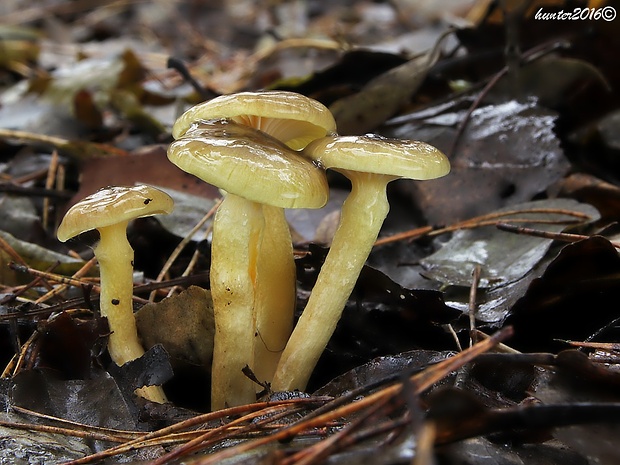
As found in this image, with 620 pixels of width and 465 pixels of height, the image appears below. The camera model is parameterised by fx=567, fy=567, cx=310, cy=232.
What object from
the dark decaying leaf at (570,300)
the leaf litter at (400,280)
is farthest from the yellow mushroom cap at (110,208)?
the dark decaying leaf at (570,300)

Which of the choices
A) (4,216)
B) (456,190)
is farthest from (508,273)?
(4,216)

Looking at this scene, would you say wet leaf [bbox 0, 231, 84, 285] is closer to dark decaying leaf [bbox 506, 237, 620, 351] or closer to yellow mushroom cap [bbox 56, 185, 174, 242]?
yellow mushroom cap [bbox 56, 185, 174, 242]

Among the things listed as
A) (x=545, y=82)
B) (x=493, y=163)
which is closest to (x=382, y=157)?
(x=493, y=163)

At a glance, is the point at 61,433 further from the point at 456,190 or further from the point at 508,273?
the point at 456,190

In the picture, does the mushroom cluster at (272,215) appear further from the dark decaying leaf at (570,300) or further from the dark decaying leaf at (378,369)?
the dark decaying leaf at (570,300)

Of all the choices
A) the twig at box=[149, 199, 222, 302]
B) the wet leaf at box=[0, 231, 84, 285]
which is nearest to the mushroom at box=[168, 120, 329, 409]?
the twig at box=[149, 199, 222, 302]

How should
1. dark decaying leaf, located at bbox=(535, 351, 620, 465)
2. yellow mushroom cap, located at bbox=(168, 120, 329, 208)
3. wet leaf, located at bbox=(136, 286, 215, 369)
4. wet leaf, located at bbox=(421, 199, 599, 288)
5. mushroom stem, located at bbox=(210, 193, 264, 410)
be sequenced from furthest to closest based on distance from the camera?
1. wet leaf, located at bbox=(421, 199, 599, 288)
2. wet leaf, located at bbox=(136, 286, 215, 369)
3. mushroom stem, located at bbox=(210, 193, 264, 410)
4. yellow mushroom cap, located at bbox=(168, 120, 329, 208)
5. dark decaying leaf, located at bbox=(535, 351, 620, 465)
